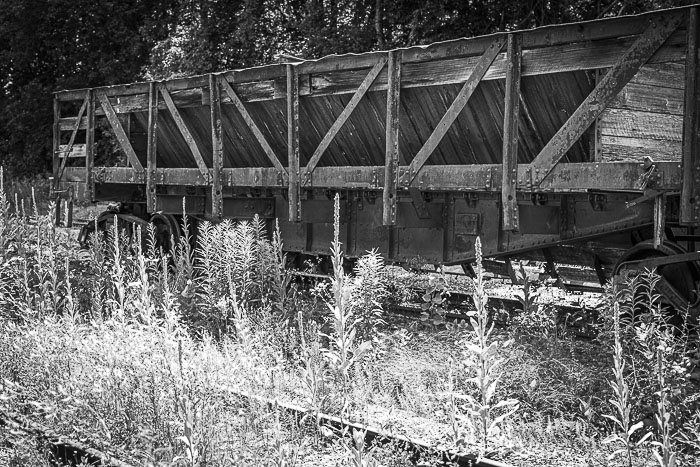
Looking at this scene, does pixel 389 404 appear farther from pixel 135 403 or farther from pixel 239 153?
pixel 239 153

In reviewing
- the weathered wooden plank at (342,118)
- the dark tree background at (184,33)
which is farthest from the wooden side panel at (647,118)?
the dark tree background at (184,33)

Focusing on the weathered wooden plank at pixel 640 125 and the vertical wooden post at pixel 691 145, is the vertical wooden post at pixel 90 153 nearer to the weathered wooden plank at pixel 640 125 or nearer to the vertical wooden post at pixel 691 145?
the weathered wooden plank at pixel 640 125

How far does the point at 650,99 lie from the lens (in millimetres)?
6797

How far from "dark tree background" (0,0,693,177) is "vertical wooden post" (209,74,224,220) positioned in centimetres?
174

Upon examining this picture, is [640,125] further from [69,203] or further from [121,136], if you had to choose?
[69,203]

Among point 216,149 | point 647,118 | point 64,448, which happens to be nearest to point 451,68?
point 647,118

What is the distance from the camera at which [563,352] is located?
6.24 m

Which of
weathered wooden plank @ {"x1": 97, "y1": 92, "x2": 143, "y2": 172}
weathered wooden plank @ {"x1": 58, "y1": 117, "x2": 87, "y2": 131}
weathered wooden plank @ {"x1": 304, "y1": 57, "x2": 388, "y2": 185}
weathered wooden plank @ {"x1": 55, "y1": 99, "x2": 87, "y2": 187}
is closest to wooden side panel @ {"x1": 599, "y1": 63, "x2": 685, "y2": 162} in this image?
weathered wooden plank @ {"x1": 304, "y1": 57, "x2": 388, "y2": 185}

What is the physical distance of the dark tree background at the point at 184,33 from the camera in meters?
19.0

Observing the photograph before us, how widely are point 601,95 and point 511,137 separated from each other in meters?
0.95

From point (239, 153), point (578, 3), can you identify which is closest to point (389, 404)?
point (239, 153)

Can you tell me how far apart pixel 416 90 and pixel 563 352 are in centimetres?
334

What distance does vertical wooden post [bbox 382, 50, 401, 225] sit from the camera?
8.23 meters

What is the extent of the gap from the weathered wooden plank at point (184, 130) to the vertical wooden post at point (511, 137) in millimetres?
4691
